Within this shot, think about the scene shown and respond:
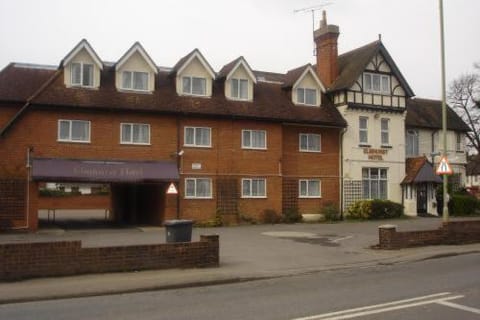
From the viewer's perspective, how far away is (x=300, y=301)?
31.9 ft

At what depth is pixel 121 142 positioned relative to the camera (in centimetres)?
2709

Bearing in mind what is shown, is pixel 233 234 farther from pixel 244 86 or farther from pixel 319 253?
pixel 244 86

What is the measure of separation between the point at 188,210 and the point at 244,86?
7768mm

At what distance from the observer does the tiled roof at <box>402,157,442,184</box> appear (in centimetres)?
3412

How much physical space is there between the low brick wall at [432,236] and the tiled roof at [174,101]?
1291 centimetres

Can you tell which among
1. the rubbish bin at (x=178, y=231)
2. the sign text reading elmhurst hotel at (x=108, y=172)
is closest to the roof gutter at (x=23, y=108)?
the sign text reading elmhurst hotel at (x=108, y=172)

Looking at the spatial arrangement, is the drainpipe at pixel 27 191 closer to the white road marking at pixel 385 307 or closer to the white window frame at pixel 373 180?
the white window frame at pixel 373 180

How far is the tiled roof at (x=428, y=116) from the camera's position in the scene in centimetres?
3844

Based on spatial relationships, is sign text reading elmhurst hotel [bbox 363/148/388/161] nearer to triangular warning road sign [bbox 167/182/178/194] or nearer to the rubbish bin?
triangular warning road sign [bbox 167/182/178/194]

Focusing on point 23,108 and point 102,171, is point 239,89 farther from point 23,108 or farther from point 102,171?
point 23,108

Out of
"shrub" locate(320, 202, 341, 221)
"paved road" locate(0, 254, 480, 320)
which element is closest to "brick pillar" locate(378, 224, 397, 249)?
"paved road" locate(0, 254, 480, 320)

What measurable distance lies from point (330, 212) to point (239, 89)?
8645 millimetres

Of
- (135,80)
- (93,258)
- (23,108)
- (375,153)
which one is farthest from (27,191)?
(375,153)

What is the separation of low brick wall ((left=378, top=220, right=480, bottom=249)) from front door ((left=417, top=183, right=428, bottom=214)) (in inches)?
591
